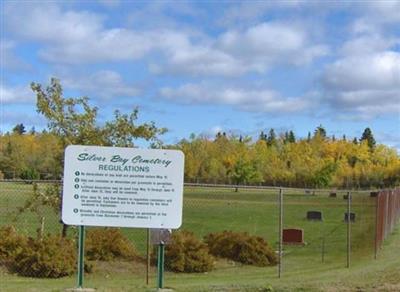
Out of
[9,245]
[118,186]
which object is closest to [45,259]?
[9,245]

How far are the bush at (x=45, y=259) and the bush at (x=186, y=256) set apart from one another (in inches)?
91.3

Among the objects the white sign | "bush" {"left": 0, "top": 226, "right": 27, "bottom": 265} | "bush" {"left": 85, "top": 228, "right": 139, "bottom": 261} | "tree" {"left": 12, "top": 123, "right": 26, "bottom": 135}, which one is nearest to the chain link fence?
"bush" {"left": 85, "top": 228, "right": 139, "bottom": 261}

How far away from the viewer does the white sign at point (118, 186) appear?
10.0 meters

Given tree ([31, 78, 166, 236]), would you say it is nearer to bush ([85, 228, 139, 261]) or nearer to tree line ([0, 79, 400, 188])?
bush ([85, 228, 139, 261])

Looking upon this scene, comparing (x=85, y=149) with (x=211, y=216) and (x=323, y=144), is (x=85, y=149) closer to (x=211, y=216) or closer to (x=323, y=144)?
(x=211, y=216)

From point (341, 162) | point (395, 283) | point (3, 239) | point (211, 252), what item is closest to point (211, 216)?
point (211, 252)

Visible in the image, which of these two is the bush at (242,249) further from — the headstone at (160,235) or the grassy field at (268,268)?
the headstone at (160,235)

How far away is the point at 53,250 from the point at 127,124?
445 cm

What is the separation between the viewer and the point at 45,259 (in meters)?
15.0

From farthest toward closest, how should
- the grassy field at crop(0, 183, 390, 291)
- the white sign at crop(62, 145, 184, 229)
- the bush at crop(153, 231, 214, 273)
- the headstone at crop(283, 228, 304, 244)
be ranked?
the headstone at crop(283, 228, 304, 244) < the bush at crop(153, 231, 214, 273) < the grassy field at crop(0, 183, 390, 291) < the white sign at crop(62, 145, 184, 229)

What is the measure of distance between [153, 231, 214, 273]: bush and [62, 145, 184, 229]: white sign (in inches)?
245

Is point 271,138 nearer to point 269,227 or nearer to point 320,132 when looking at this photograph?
point 320,132

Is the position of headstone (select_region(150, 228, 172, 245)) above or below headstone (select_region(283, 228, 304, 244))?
above

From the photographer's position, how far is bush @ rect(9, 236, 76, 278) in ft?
49.0
